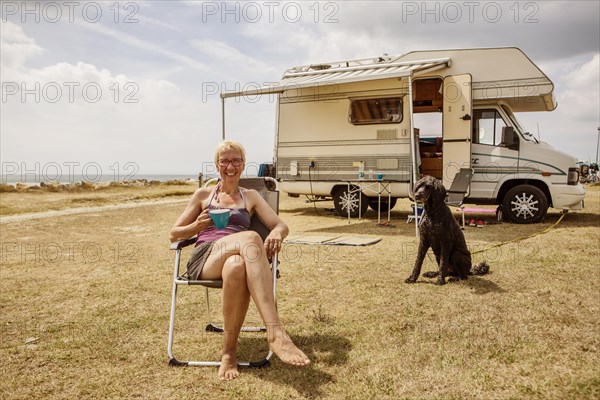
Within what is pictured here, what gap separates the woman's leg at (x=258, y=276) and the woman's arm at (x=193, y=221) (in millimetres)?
225

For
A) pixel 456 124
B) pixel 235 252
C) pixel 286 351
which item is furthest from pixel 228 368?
pixel 456 124

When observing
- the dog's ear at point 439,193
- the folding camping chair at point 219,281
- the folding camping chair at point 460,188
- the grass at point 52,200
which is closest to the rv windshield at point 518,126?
the folding camping chair at point 460,188

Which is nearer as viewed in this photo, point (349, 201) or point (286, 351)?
point (286, 351)

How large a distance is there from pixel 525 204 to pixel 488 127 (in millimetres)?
1522

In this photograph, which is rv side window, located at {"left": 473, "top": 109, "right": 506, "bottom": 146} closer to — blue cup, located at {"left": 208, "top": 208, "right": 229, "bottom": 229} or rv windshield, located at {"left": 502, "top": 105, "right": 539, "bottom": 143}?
rv windshield, located at {"left": 502, "top": 105, "right": 539, "bottom": 143}

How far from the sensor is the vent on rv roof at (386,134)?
29.8ft

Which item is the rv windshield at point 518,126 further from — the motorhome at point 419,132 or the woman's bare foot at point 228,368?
the woman's bare foot at point 228,368

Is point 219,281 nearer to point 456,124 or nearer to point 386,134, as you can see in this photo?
point 456,124

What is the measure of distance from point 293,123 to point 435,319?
23.3ft

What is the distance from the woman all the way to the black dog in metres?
1.84

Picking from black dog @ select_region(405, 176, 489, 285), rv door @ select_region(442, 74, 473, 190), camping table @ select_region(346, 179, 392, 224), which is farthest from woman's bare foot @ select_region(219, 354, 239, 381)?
rv door @ select_region(442, 74, 473, 190)

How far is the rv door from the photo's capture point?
8391 millimetres

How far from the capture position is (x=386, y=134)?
30.0 ft

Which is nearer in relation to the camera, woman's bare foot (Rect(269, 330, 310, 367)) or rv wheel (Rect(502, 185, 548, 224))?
woman's bare foot (Rect(269, 330, 310, 367))
